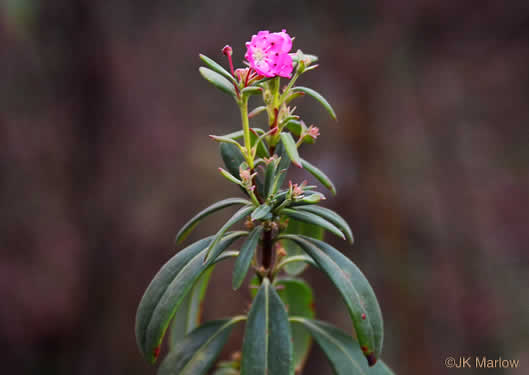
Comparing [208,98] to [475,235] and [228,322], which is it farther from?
[228,322]

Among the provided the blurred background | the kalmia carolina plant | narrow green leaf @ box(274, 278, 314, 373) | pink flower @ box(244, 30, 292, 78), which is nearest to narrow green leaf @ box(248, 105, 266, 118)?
the kalmia carolina plant

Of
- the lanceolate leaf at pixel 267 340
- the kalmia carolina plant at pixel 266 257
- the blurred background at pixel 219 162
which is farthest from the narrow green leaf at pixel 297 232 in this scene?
the blurred background at pixel 219 162

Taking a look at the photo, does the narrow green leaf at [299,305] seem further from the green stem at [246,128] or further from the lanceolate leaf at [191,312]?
the green stem at [246,128]

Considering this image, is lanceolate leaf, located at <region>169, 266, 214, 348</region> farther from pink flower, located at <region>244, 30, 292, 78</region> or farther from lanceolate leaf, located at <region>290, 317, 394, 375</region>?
pink flower, located at <region>244, 30, 292, 78</region>

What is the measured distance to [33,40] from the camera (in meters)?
2.66

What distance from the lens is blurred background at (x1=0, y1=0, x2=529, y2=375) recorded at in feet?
8.89

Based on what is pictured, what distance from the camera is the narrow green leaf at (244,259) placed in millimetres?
721

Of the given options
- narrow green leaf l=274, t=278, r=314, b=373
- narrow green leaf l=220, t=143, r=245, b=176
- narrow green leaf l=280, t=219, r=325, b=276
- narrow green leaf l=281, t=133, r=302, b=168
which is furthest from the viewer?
narrow green leaf l=274, t=278, r=314, b=373

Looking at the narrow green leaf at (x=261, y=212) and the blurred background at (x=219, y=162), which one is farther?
the blurred background at (x=219, y=162)

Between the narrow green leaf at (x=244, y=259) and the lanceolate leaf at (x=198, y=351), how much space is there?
0.22m

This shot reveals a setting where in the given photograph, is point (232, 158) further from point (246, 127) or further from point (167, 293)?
point (167, 293)

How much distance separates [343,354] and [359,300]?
0.65ft

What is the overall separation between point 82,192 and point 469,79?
8.89ft

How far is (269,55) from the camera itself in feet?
2.36
